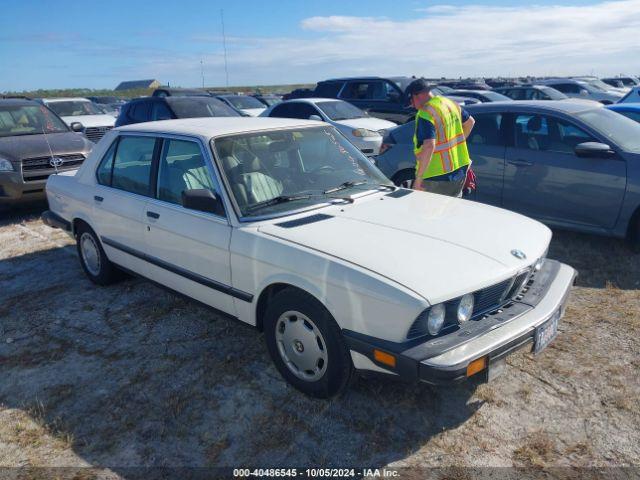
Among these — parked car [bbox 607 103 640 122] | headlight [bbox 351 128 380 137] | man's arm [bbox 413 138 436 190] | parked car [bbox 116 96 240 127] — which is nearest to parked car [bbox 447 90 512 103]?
headlight [bbox 351 128 380 137]

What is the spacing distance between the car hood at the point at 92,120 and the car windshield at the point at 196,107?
483 centimetres

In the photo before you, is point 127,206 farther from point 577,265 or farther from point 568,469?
point 577,265

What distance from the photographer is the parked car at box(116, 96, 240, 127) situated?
1021cm

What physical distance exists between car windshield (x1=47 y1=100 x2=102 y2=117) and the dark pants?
1321cm

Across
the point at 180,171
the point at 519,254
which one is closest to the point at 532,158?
the point at 519,254

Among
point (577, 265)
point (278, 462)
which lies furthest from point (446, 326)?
point (577, 265)

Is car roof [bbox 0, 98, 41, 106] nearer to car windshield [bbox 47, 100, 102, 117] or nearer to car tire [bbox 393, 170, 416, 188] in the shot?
car windshield [bbox 47, 100, 102, 117]

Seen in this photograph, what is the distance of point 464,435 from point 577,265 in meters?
3.11

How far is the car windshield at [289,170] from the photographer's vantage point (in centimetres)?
350

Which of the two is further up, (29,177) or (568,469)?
(29,177)

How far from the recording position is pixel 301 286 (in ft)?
9.66

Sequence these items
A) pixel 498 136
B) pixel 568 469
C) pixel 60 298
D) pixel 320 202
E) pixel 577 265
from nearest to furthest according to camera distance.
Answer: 1. pixel 568 469
2. pixel 320 202
3. pixel 60 298
4. pixel 577 265
5. pixel 498 136

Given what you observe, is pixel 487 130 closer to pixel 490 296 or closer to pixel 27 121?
pixel 490 296

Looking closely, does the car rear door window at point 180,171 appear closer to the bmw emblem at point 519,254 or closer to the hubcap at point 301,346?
the hubcap at point 301,346
